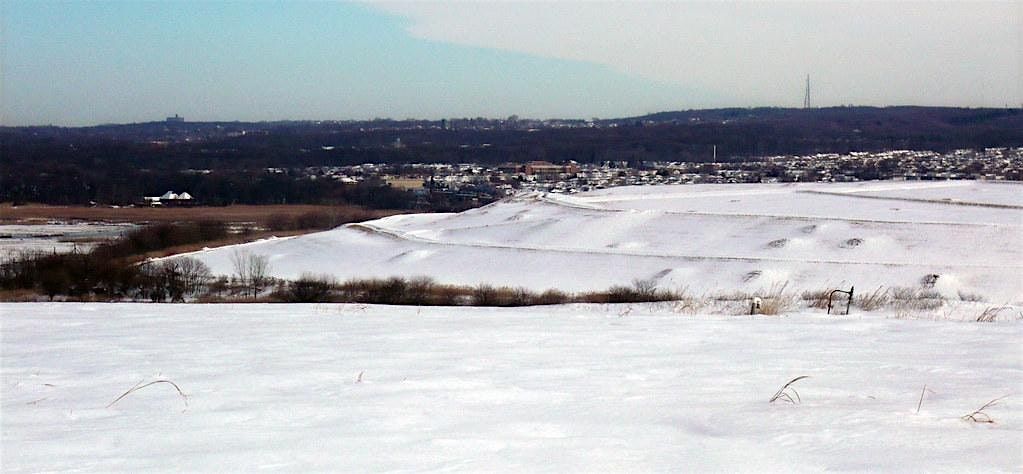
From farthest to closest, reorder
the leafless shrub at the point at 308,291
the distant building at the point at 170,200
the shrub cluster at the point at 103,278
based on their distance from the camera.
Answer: the distant building at the point at 170,200
the shrub cluster at the point at 103,278
the leafless shrub at the point at 308,291

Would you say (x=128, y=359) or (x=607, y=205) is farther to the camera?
(x=607, y=205)

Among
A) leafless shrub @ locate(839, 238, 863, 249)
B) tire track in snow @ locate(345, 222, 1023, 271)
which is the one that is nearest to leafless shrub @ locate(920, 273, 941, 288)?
tire track in snow @ locate(345, 222, 1023, 271)

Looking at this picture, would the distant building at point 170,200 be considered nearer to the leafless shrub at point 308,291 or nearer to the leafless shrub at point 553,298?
the leafless shrub at point 308,291

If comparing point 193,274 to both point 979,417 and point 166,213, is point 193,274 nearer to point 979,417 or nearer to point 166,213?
point 979,417

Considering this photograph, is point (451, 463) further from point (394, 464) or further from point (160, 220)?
point (160, 220)

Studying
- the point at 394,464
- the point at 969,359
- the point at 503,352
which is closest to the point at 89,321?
the point at 503,352

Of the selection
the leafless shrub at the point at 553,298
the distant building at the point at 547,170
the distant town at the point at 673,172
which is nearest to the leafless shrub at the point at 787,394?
the leafless shrub at the point at 553,298
